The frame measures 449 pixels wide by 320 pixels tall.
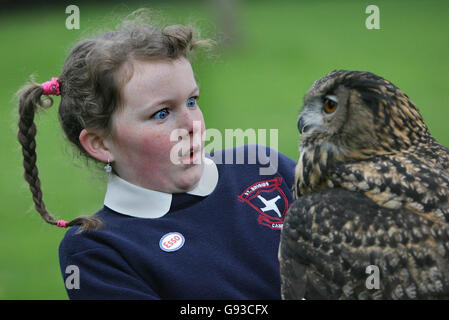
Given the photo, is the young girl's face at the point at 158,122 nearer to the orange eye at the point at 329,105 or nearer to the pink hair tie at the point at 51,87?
the pink hair tie at the point at 51,87

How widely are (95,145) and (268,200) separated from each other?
885 millimetres

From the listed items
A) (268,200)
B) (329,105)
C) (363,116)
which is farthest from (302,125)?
(268,200)

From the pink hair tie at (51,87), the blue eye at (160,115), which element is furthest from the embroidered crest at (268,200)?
the pink hair tie at (51,87)

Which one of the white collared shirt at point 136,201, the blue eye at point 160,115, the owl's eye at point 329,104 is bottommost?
the white collared shirt at point 136,201

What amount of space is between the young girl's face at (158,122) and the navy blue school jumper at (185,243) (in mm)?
101

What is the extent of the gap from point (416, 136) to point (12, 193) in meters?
7.85

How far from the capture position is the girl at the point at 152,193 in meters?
2.58

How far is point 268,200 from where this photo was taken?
2.93 m

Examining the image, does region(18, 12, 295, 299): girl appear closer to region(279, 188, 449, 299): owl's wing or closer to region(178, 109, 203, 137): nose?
region(178, 109, 203, 137): nose

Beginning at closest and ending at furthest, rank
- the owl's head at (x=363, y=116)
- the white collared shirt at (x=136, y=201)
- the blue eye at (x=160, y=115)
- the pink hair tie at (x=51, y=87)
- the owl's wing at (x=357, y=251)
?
the owl's wing at (x=357, y=251), the owl's head at (x=363, y=116), the blue eye at (x=160, y=115), the white collared shirt at (x=136, y=201), the pink hair tie at (x=51, y=87)

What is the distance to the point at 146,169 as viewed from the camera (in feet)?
9.12

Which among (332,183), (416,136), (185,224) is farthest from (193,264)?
(416,136)

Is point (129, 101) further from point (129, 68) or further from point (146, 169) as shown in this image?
point (146, 169)

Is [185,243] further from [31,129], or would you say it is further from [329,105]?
[31,129]
